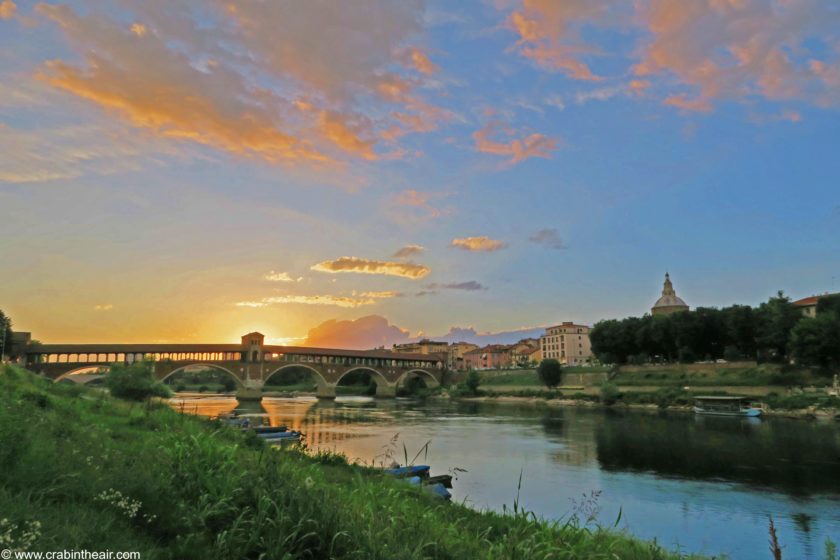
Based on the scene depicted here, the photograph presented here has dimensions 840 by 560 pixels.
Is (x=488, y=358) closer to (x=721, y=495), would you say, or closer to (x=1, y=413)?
(x=721, y=495)

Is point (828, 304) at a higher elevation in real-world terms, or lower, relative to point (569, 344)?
higher

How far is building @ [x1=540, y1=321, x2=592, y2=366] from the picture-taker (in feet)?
409

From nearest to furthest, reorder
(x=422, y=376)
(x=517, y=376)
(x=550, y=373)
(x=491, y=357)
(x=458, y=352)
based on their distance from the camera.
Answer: (x=550, y=373) → (x=517, y=376) → (x=422, y=376) → (x=491, y=357) → (x=458, y=352)

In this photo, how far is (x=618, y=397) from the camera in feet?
203

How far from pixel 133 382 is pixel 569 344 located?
350ft

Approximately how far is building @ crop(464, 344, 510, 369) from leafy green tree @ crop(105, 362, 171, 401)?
10756 cm

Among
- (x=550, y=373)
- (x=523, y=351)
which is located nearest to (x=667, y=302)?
(x=523, y=351)

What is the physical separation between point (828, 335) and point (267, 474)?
5809 cm

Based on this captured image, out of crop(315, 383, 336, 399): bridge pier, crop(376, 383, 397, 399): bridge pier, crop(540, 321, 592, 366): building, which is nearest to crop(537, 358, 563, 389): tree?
crop(376, 383, 397, 399): bridge pier

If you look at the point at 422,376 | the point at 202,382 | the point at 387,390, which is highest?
the point at 422,376

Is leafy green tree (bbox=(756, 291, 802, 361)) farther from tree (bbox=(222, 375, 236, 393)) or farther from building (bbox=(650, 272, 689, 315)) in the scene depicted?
tree (bbox=(222, 375, 236, 393))

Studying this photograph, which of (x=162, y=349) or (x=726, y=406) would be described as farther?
(x=162, y=349)

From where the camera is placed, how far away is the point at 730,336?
6269cm

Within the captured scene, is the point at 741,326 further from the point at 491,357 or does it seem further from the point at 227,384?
the point at 227,384
